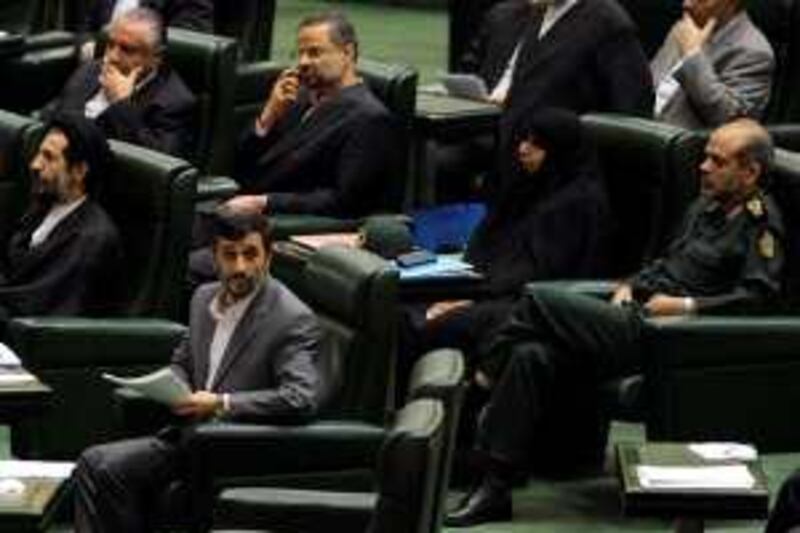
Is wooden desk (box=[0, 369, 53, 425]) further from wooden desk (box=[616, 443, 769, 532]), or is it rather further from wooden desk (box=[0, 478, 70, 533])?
wooden desk (box=[616, 443, 769, 532])

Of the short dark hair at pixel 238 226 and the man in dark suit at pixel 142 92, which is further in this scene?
the man in dark suit at pixel 142 92

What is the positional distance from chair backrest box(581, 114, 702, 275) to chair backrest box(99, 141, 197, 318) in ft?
4.26

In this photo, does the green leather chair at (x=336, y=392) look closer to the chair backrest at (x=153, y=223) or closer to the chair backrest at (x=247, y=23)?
the chair backrest at (x=153, y=223)

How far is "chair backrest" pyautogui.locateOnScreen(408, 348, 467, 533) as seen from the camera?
5.64 metres

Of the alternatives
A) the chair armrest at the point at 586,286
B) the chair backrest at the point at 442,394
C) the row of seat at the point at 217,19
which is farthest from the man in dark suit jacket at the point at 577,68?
the chair backrest at the point at 442,394

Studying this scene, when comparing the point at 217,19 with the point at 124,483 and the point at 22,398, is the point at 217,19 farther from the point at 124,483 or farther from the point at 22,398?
the point at 124,483

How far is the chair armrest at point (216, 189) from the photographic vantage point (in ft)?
30.5

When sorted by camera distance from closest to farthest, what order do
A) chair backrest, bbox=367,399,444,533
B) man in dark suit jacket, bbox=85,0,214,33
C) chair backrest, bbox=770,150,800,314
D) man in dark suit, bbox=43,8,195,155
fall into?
1. chair backrest, bbox=367,399,444,533
2. chair backrest, bbox=770,150,800,314
3. man in dark suit, bbox=43,8,195,155
4. man in dark suit jacket, bbox=85,0,214,33

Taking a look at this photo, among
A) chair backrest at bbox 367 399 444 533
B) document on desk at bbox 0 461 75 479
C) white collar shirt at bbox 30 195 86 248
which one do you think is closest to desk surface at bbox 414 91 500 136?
white collar shirt at bbox 30 195 86 248

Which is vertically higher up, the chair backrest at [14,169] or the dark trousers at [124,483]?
the chair backrest at [14,169]

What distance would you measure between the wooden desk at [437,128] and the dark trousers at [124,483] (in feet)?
10.3

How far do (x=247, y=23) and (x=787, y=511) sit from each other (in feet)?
19.5

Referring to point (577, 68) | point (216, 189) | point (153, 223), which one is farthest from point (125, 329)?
point (577, 68)

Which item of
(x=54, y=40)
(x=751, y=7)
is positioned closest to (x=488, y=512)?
(x=751, y=7)
